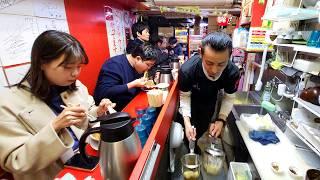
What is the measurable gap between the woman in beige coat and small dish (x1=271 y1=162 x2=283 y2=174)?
3.92ft

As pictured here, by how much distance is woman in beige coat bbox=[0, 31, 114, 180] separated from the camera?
0.85m

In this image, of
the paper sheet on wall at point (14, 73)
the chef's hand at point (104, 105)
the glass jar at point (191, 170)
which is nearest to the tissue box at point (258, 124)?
the glass jar at point (191, 170)

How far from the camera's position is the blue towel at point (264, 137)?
4.96ft

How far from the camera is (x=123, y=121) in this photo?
0.77 meters

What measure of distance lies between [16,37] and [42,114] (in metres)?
0.91

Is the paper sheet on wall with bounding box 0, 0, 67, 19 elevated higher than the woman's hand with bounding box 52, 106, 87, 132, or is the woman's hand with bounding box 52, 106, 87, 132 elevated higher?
the paper sheet on wall with bounding box 0, 0, 67, 19

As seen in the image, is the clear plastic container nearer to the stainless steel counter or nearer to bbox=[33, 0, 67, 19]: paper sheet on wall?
the stainless steel counter

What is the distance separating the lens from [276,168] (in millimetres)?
1197

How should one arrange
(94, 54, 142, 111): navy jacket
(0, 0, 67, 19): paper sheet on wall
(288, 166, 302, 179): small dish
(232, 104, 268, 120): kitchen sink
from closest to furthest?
(288, 166, 302, 179): small dish < (0, 0, 67, 19): paper sheet on wall < (94, 54, 142, 111): navy jacket < (232, 104, 268, 120): kitchen sink

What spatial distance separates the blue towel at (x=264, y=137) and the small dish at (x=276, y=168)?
28 cm

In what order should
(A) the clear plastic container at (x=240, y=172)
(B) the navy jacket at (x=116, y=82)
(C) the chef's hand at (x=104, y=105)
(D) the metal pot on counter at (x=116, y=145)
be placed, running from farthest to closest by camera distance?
(B) the navy jacket at (x=116, y=82) < (A) the clear plastic container at (x=240, y=172) < (C) the chef's hand at (x=104, y=105) < (D) the metal pot on counter at (x=116, y=145)

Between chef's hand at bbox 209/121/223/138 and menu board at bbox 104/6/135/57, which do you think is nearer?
chef's hand at bbox 209/121/223/138

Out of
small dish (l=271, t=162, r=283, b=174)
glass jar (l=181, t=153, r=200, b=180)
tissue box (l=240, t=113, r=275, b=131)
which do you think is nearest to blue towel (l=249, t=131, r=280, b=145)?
tissue box (l=240, t=113, r=275, b=131)

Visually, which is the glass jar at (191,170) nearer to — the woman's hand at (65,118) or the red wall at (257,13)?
the woman's hand at (65,118)
